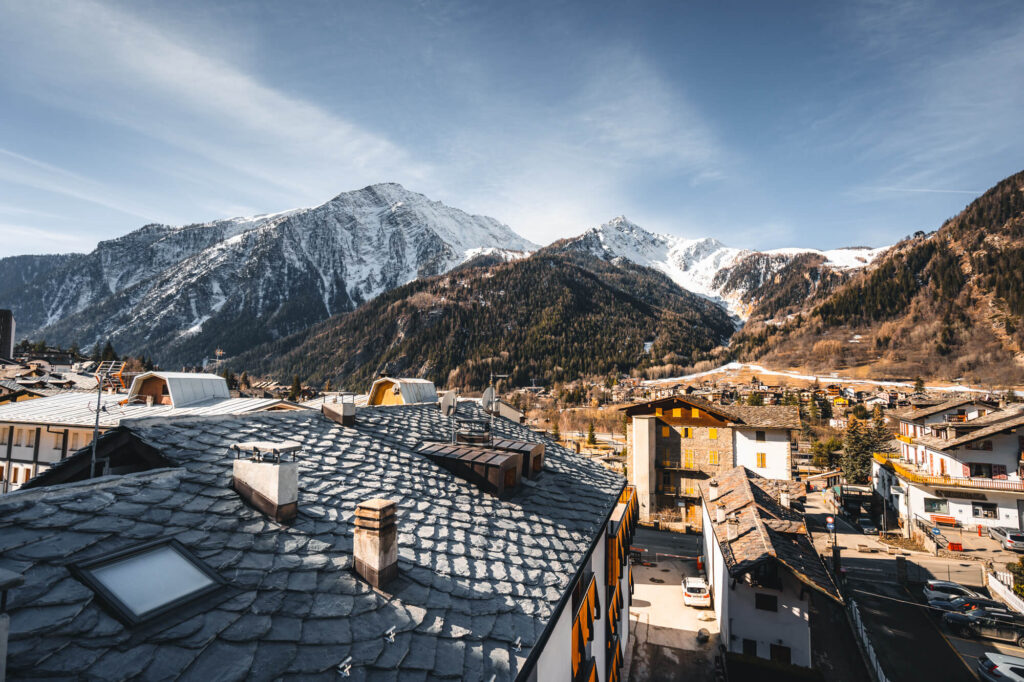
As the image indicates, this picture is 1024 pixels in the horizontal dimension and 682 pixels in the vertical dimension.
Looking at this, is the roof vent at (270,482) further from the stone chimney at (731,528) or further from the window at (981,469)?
the window at (981,469)

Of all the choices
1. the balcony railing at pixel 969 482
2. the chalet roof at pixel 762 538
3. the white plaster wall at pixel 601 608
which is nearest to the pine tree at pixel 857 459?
the balcony railing at pixel 969 482

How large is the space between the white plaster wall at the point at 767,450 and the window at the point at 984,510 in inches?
423

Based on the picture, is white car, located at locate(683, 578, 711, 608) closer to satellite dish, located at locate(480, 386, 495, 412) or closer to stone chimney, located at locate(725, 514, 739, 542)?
stone chimney, located at locate(725, 514, 739, 542)

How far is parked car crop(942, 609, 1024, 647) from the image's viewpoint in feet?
66.5

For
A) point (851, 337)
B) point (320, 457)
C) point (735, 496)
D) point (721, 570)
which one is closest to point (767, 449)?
point (735, 496)

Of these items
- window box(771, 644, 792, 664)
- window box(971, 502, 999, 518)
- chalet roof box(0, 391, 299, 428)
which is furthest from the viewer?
window box(971, 502, 999, 518)

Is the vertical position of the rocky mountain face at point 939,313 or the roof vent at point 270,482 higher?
the rocky mountain face at point 939,313

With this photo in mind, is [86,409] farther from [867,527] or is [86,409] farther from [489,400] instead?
[867,527]

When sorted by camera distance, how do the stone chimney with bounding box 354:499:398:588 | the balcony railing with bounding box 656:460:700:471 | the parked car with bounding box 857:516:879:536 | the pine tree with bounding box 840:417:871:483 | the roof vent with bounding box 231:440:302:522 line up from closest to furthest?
the stone chimney with bounding box 354:499:398:588
the roof vent with bounding box 231:440:302:522
the parked car with bounding box 857:516:879:536
the balcony railing with bounding box 656:460:700:471
the pine tree with bounding box 840:417:871:483

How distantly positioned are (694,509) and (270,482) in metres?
36.9

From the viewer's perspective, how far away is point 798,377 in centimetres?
14425

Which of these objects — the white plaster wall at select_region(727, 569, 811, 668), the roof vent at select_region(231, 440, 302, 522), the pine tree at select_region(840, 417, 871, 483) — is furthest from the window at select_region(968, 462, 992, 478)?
the roof vent at select_region(231, 440, 302, 522)

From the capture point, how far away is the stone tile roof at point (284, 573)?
13.1ft

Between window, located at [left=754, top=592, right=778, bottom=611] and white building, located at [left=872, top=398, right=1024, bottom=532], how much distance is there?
82.1 ft
